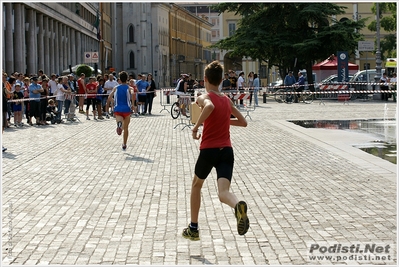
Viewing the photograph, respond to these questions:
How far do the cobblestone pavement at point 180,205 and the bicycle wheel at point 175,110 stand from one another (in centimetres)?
1323

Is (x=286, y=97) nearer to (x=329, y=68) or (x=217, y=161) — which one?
(x=329, y=68)

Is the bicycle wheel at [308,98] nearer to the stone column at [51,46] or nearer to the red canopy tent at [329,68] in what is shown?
the red canopy tent at [329,68]

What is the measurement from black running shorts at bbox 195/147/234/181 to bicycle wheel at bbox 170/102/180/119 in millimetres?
24382

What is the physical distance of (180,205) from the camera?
1040 cm

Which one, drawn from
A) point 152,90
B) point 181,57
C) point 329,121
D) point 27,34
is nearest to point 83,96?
point 152,90

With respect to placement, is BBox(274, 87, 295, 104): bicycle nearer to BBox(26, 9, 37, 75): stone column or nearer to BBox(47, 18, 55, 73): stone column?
BBox(26, 9, 37, 75): stone column

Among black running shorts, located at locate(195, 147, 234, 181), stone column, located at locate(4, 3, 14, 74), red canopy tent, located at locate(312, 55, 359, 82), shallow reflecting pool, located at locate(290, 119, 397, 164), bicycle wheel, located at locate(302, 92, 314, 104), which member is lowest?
shallow reflecting pool, located at locate(290, 119, 397, 164)

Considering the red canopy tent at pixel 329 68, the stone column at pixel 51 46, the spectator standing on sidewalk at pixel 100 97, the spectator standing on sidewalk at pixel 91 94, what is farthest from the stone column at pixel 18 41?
the spectator standing on sidewalk at pixel 91 94

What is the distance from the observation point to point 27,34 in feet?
195

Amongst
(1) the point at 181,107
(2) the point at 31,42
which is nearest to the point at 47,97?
(1) the point at 181,107

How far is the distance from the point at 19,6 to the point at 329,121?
1243 inches

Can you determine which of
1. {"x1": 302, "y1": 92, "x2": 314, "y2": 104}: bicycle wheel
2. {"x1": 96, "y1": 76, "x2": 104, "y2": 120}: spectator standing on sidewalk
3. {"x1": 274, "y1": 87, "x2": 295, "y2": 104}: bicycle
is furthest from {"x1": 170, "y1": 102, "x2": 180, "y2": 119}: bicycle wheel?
{"x1": 302, "y1": 92, "x2": 314, "y2": 104}: bicycle wheel

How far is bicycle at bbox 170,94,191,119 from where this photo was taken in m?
32.4

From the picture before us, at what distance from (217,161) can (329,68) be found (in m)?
51.1
